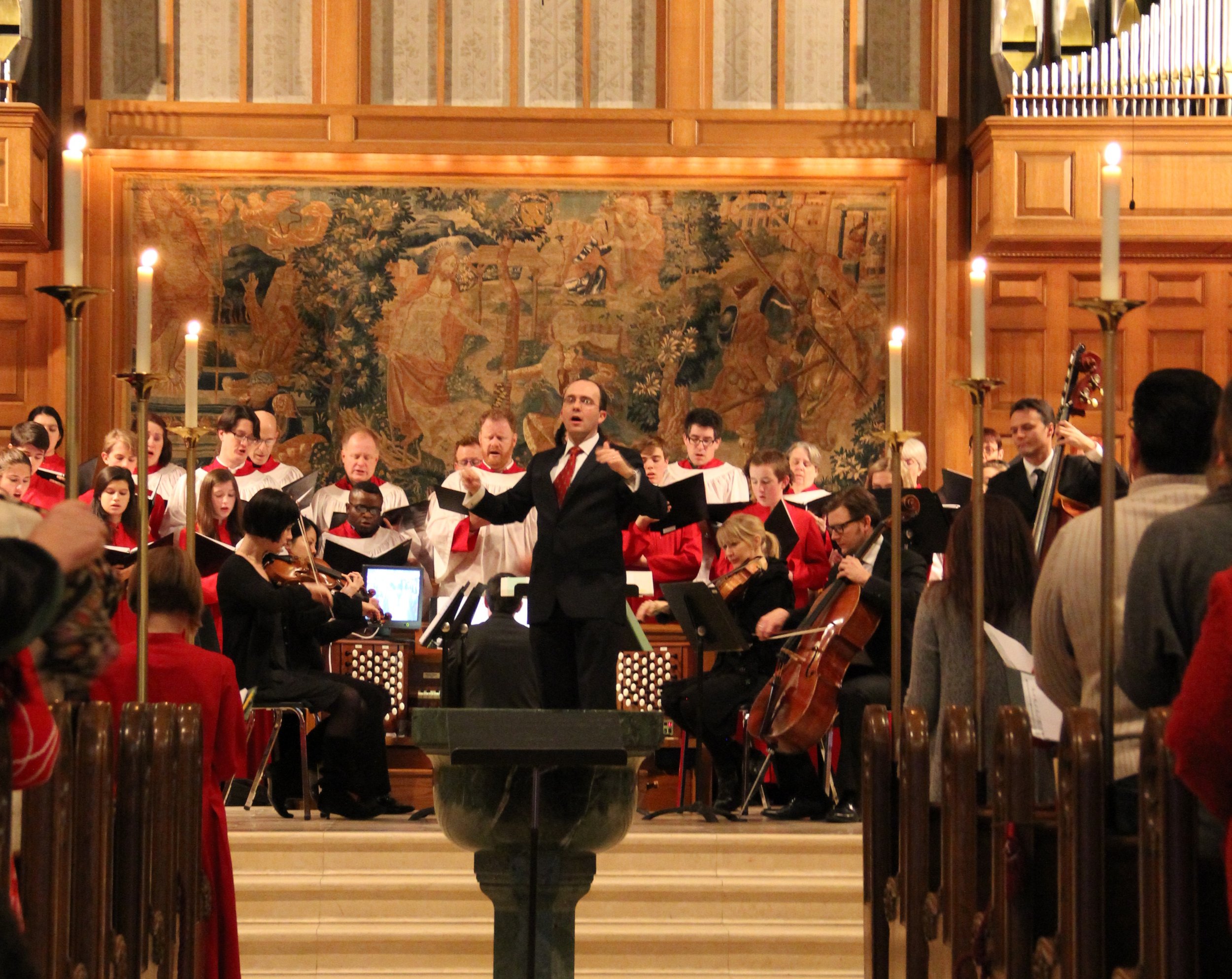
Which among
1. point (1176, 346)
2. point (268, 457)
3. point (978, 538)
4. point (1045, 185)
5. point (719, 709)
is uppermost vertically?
point (1045, 185)

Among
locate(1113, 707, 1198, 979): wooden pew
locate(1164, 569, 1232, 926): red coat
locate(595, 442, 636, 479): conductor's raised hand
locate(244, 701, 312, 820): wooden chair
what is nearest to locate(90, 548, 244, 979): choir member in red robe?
locate(595, 442, 636, 479): conductor's raised hand

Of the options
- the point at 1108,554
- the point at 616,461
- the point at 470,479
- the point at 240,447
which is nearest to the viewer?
the point at 1108,554

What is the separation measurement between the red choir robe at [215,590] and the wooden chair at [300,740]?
0.37 metres

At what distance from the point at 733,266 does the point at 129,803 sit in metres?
8.25

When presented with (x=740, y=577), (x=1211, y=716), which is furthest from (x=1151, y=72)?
(x=1211, y=716)

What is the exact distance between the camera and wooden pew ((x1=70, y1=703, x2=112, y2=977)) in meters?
3.12

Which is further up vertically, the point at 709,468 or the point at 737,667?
the point at 709,468

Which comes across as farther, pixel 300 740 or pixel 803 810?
pixel 300 740

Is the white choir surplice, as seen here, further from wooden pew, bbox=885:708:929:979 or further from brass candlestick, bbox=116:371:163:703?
wooden pew, bbox=885:708:929:979

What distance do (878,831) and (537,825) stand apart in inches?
40.6

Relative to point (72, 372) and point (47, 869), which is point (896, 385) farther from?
point (47, 869)

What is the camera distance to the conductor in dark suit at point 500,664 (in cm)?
789

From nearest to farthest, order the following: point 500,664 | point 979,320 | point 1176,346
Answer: point 979,320 → point 500,664 → point 1176,346

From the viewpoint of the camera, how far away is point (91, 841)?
3160 millimetres
